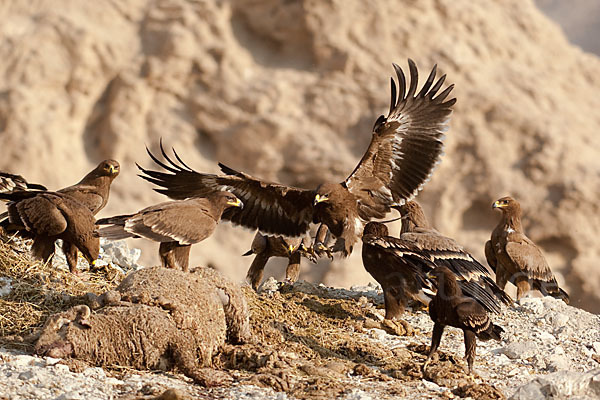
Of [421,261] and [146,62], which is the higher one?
[146,62]

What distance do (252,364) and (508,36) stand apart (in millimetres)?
15504

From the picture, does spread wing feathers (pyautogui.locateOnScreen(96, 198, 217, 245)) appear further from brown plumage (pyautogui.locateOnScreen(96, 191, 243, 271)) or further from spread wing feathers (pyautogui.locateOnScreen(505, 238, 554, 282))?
spread wing feathers (pyautogui.locateOnScreen(505, 238, 554, 282))

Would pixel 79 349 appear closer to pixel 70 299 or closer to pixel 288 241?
pixel 70 299

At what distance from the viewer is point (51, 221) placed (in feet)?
22.2

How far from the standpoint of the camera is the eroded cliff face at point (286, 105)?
56.3ft

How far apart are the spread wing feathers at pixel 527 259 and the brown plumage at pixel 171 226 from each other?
3.64 metres

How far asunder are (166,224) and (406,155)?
3151 mm

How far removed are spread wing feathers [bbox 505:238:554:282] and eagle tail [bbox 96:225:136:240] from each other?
451 centimetres

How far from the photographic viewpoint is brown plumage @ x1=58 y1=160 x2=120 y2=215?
27.3 feet

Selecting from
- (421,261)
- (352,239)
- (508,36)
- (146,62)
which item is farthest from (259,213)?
(508,36)

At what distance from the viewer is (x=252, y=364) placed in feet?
17.9

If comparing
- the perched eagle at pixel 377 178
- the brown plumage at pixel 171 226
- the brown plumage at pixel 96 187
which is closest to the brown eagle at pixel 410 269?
the perched eagle at pixel 377 178

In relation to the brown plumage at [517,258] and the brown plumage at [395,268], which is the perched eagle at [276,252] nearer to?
the brown plumage at [395,268]

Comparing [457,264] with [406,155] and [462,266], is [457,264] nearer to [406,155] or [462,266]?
[462,266]
